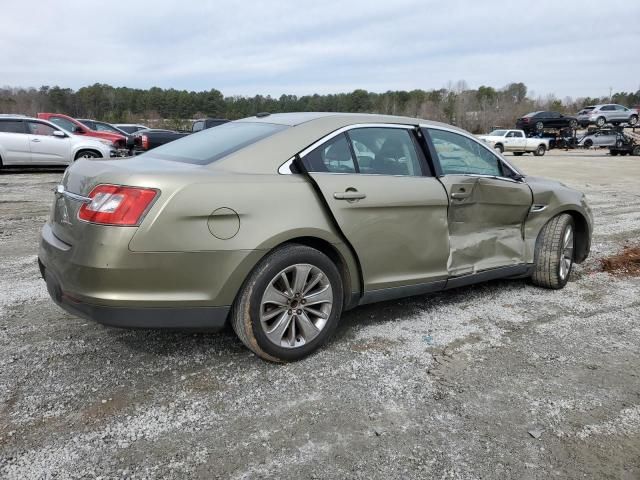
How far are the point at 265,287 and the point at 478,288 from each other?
2.60 meters

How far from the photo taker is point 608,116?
42.8m

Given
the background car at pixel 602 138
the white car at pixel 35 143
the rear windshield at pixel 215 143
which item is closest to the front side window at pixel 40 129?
the white car at pixel 35 143

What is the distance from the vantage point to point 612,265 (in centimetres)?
571

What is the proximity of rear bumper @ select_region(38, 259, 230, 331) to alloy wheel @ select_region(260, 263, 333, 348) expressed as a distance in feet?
0.93

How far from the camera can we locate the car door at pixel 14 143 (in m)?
12.7

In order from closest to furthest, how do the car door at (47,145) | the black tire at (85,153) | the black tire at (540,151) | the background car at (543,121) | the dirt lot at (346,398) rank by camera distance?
the dirt lot at (346,398) < the car door at (47,145) < the black tire at (85,153) < the black tire at (540,151) < the background car at (543,121)

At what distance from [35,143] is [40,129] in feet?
1.35

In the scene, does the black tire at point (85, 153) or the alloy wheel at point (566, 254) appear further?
the black tire at point (85, 153)

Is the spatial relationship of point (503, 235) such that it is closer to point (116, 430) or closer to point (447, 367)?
point (447, 367)

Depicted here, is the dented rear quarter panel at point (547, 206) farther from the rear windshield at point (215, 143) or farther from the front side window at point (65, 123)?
the front side window at point (65, 123)

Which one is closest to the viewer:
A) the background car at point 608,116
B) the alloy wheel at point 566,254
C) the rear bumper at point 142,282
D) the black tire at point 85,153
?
the rear bumper at point 142,282

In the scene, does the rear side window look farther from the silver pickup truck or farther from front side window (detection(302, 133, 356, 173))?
the silver pickup truck

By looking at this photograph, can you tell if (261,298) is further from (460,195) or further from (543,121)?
(543,121)

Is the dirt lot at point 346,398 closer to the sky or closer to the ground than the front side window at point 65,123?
closer to the ground
